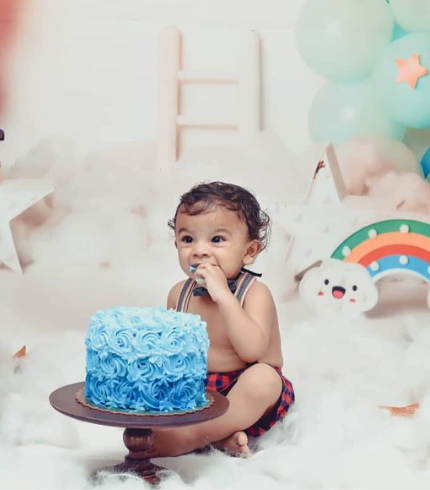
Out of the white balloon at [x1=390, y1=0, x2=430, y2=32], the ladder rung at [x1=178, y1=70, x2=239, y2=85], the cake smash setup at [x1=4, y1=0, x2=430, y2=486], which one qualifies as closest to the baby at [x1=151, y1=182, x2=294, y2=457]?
the cake smash setup at [x1=4, y1=0, x2=430, y2=486]

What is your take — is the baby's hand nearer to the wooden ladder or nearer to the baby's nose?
the baby's nose

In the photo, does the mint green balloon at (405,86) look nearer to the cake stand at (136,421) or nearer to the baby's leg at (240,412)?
the baby's leg at (240,412)

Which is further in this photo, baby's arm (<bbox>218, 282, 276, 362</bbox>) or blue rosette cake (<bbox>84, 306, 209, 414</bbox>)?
baby's arm (<bbox>218, 282, 276, 362</bbox>)

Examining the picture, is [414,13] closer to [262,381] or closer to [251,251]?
[251,251]

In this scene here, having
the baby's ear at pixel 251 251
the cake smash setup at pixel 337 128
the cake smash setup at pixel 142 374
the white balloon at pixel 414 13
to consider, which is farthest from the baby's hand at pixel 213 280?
the white balloon at pixel 414 13

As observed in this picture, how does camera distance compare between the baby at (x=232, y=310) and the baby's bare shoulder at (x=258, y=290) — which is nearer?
the baby at (x=232, y=310)

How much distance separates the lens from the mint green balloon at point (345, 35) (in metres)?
2.59

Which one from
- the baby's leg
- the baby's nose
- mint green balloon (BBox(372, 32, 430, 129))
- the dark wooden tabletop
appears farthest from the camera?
mint green balloon (BBox(372, 32, 430, 129))

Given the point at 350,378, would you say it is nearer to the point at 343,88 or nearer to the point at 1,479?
the point at 343,88

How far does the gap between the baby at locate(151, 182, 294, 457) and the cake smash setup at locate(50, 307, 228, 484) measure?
0.61 ft

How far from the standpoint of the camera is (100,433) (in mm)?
2010

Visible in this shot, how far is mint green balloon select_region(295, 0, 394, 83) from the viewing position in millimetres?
2588

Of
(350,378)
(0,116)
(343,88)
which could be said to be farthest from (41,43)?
(350,378)

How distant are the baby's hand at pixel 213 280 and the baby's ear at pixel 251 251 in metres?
0.10
